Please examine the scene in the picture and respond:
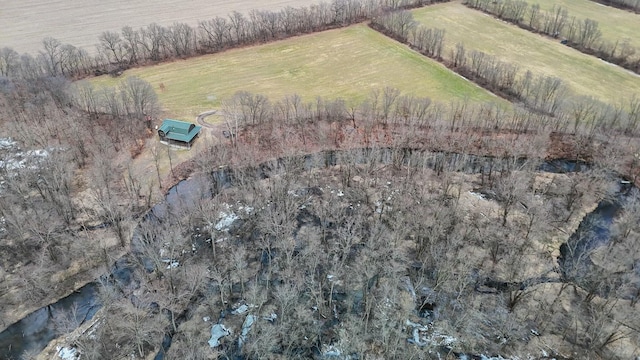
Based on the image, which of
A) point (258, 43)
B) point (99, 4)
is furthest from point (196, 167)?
point (99, 4)

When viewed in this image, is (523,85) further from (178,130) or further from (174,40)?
(174,40)

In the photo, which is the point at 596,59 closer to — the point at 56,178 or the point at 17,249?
the point at 56,178

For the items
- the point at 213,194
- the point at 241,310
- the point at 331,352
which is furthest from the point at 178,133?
the point at 331,352

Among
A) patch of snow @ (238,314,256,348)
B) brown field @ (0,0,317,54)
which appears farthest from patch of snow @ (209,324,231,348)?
brown field @ (0,0,317,54)

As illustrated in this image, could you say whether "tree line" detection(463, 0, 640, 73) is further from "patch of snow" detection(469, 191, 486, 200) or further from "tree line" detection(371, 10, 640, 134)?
"patch of snow" detection(469, 191, 486, 200)

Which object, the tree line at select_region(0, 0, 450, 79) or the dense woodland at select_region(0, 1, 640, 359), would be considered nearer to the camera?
the dense woodland at select_region(0, 1, 640, 359)
